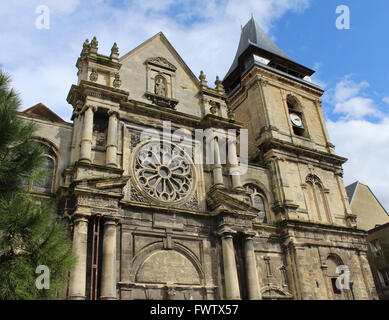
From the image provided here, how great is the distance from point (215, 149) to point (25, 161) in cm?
1031

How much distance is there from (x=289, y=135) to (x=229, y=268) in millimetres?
9952

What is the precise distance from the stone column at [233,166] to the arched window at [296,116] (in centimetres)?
650

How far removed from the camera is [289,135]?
21562mm

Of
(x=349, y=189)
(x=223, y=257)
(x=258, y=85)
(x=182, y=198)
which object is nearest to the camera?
(x=223, y=257)

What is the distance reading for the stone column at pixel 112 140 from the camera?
1411cm

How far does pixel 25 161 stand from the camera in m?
7.89

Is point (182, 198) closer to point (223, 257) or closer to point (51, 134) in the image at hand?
point (223, 257)

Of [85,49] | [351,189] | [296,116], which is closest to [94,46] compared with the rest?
[85,49]

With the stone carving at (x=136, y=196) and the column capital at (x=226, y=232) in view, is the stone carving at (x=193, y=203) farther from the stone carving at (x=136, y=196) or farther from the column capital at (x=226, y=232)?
the stone carving at (x=136, y=196)

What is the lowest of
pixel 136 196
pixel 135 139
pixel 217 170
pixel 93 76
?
pixel 136 196

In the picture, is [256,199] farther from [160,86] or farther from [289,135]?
[160,86]

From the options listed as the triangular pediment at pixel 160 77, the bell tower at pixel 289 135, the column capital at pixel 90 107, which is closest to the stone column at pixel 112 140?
the column capital at pixel 90 107

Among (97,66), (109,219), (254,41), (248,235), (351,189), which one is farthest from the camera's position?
(351,189)
